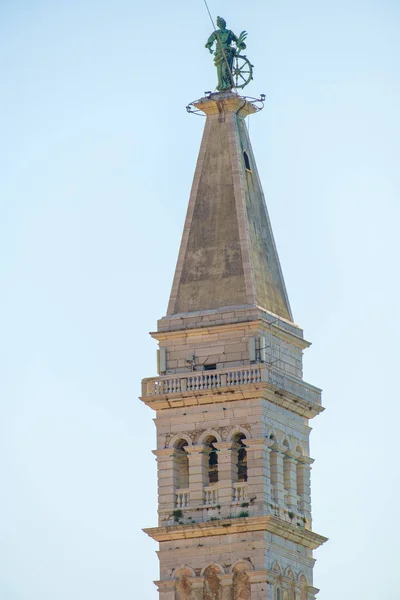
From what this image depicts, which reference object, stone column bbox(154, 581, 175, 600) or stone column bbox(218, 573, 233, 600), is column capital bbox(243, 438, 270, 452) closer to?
stone column bbox(218, 573, 233, 600)

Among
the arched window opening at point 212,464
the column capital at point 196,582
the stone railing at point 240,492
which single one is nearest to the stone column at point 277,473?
the stone railing at point 240,492

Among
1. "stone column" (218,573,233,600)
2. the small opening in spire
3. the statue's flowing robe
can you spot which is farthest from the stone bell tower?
the statue's flowing robe

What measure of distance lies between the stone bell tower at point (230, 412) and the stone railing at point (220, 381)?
35 millimetres

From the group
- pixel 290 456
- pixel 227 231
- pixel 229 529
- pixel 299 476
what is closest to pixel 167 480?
pixel 229 529

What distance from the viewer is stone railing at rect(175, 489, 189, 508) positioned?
10806 cm

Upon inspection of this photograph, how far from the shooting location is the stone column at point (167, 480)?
108 metres

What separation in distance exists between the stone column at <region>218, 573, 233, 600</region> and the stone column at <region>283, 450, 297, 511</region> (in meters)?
3.99

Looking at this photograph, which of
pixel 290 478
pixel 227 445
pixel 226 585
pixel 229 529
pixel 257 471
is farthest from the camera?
pixel 290 478

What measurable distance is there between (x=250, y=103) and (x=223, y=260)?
626cm

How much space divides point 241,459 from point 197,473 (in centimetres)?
160

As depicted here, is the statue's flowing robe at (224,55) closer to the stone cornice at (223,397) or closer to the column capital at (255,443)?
the stone cornice at (223,397)

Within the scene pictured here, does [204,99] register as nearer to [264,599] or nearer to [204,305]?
[204,305]

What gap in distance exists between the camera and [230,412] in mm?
108000

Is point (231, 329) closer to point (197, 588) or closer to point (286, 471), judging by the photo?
point (286, 471)
